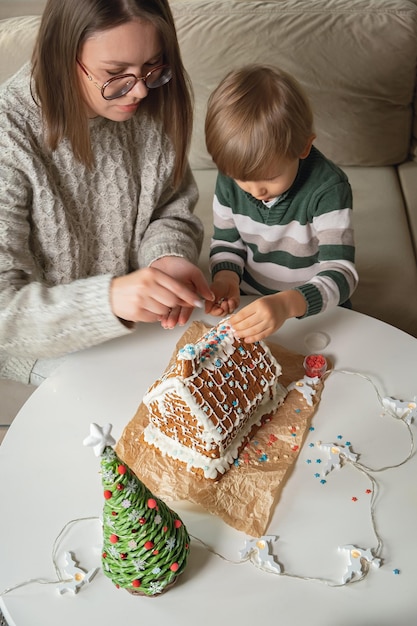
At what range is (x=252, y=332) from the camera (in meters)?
1.04

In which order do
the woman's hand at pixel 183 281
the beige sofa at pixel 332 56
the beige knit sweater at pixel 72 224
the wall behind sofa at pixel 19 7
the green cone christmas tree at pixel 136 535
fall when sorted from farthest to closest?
the wall behind sofa at pixel 19 7
the beige sofa at pixel 332 56
the woman's hand at pixel 183 281
the beige knit sweater at pixel 72 224
the green cone christmas tree at pixel 136 535

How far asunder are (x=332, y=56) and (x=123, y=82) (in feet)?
3.58

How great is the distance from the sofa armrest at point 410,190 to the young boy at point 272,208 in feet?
2.05

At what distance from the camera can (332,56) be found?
1885 millimetres

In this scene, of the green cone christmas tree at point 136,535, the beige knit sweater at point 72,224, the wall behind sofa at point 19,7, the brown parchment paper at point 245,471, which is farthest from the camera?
the wall behind sofa at point 19,7

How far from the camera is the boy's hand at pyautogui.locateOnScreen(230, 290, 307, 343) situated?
1.03 meters

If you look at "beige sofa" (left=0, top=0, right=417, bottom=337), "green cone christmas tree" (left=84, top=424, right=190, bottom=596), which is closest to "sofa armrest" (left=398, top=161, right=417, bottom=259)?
"beige sofa" (left=0, top=0, right=417, bottom=337)

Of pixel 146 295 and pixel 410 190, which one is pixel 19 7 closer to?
pixel 410 190

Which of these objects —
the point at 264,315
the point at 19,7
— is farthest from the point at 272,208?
the point at 19,7

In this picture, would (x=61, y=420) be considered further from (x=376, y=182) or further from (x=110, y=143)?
(x=376, y=182)

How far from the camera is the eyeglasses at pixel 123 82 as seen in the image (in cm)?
103

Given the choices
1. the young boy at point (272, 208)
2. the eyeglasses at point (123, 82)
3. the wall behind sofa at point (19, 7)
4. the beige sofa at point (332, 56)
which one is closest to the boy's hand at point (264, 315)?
the young boy at point (272, 208)

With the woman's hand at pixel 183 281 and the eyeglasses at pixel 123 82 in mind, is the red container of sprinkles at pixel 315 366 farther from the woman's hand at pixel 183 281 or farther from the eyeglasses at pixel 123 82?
the eyeglasses at pixel 123 82

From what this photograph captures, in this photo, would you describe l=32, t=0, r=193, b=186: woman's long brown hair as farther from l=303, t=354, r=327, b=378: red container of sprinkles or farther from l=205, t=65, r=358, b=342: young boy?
l=303, t=354, r=327, b=378: red container of sprinkles
